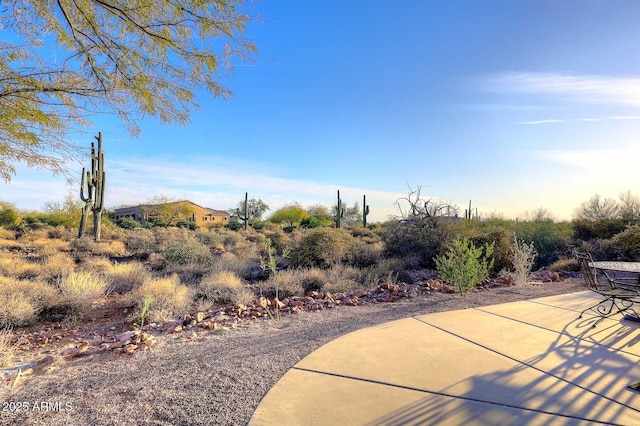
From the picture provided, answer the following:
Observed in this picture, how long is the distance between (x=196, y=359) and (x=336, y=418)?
2.04 meters

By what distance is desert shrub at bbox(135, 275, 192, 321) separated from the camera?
6.44 metres

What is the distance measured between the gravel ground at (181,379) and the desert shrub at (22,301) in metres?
3.15

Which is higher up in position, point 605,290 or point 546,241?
point 546,241

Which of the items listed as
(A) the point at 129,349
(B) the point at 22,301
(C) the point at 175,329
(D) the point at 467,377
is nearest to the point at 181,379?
(A) the point at 129,349

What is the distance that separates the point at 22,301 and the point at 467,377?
7474 millimetres

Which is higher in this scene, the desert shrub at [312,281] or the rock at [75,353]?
the desert shrub at [312,281]

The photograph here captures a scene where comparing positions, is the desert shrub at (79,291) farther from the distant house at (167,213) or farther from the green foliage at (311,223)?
the distant house at (167,213)

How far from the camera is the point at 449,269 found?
24.5 feet

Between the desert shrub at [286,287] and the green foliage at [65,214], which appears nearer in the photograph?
the desert shrub at [286,287]

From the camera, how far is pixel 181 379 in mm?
3465

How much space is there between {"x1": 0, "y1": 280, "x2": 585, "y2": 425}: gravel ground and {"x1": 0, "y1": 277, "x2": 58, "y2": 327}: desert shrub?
3.15 meters

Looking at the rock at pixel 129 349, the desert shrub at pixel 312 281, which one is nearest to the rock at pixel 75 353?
the rock at pixel 129 349

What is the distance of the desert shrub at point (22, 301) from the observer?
A: 6.43 m

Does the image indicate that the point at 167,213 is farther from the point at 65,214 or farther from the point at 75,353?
the point at 75,353
